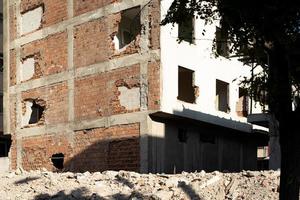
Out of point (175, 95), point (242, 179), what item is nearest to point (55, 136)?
point (175, 95)

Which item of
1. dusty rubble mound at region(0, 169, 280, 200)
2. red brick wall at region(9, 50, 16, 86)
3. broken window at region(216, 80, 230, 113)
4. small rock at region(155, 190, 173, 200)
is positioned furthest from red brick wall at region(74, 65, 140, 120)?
small rock at region(155, 190, 173, 200)

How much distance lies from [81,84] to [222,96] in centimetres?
692

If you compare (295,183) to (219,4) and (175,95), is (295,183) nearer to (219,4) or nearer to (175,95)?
(219,4)

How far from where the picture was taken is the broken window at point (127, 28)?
21516mm

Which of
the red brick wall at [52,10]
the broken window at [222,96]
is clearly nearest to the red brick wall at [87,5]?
the red brick wall at [52,10]

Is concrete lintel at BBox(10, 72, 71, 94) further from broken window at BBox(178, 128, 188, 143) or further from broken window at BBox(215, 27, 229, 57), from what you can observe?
broken window at BBox(215, 27, 229, 57)

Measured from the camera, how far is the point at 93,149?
72.2 ft

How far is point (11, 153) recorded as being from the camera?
86.2 feet

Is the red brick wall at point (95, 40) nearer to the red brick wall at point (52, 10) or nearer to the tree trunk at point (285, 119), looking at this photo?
the red brick wall at point (52, 10)

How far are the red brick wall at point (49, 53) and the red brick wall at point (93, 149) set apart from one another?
296cm

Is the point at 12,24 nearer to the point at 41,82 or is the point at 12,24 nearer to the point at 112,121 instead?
the point at 41,82

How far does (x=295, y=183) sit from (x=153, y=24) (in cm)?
1434

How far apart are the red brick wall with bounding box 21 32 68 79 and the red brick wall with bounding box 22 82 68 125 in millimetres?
714

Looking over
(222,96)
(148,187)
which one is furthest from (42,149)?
(148,187)
